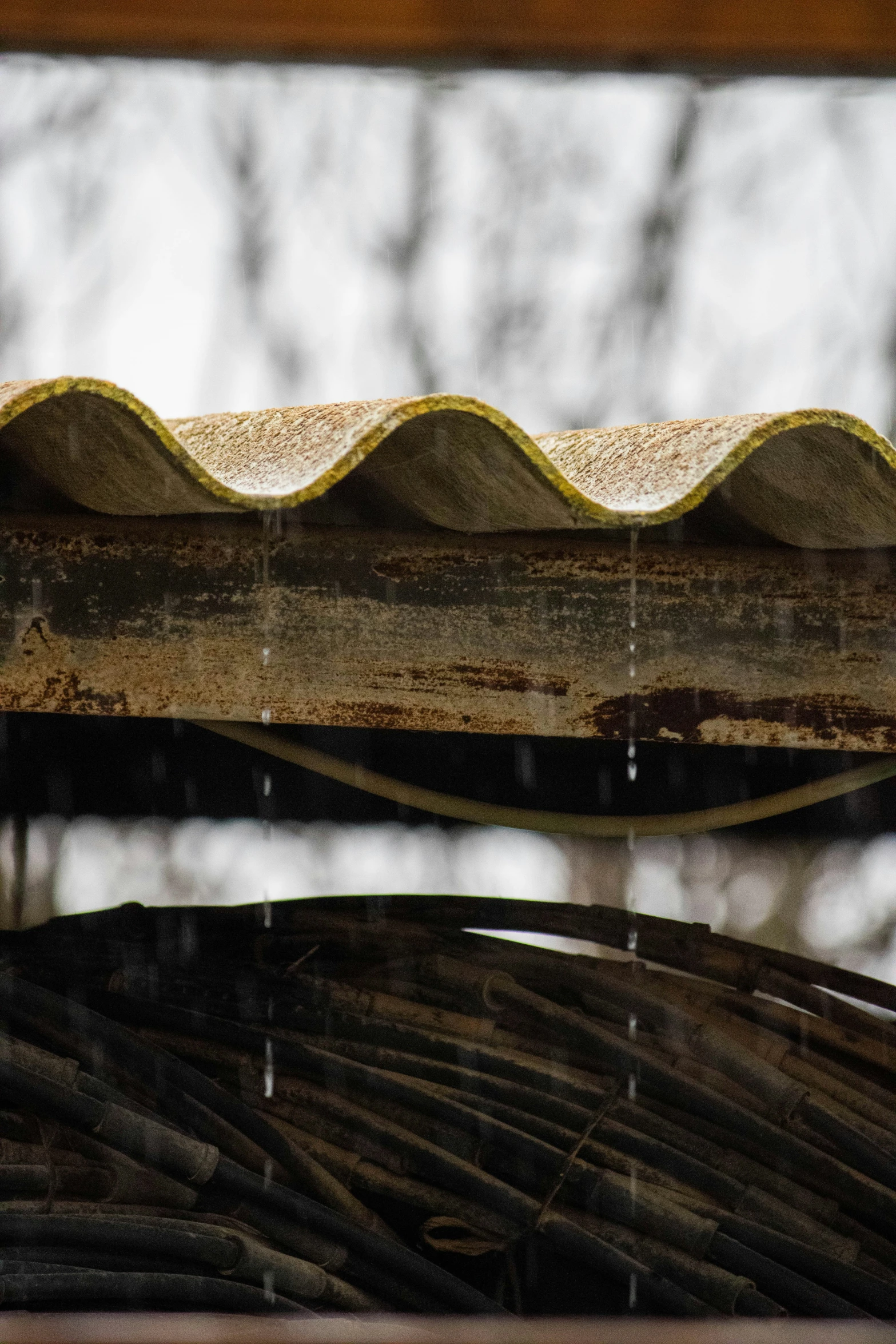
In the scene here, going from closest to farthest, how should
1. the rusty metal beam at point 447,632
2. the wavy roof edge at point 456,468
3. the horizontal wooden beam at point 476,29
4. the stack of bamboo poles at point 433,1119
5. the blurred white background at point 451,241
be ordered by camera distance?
the horizontal wooden beam at point 476,29 < the wavy roof edge at point 456,468 < the rusty metal beam at point 447,632 < the stack of bamboo poles at point 433,1119 < the blurred white background at point 451,241

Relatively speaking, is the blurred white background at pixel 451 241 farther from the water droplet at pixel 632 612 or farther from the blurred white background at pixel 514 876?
the water droplet at pixel 632 612

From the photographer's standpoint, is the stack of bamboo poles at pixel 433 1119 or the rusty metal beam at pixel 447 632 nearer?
the rusty metal beam at pixel 447 632

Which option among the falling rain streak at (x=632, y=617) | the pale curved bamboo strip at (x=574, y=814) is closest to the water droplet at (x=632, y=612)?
the falling rain streak at (x=632, y=617)

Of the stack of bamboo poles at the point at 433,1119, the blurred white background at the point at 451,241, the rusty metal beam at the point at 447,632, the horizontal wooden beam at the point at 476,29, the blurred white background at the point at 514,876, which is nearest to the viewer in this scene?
the horizontal wooden beam at the point at 476,29

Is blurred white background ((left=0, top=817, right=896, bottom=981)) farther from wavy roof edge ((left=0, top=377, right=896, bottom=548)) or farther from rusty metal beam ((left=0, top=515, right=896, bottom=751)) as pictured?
wavy roof edge ((left=0, top=377, right=896, bottom=548))

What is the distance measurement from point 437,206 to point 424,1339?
10132mm

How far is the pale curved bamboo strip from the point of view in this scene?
237cm

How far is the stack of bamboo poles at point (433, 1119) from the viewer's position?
2.01 meters

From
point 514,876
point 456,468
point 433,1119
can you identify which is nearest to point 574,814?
point 433,1119

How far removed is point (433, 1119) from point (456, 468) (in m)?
1.27

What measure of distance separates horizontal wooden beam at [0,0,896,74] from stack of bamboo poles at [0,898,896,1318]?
5.23 ft

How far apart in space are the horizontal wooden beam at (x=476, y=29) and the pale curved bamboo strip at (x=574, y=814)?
5.12 ft

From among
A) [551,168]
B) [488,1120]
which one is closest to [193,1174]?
[488,1120]

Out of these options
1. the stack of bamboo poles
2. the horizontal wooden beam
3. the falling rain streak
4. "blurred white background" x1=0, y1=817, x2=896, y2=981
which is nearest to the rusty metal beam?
the falling rain streak
